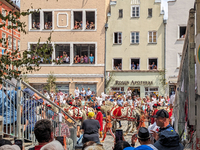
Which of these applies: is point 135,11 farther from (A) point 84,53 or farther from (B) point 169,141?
(B) point 169,141

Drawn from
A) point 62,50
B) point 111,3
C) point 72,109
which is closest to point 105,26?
point 111,3

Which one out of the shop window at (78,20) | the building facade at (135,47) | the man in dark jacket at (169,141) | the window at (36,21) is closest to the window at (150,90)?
the building facade at (135,47)

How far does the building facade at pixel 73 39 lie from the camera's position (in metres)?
37.4

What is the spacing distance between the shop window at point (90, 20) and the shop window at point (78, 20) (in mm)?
730

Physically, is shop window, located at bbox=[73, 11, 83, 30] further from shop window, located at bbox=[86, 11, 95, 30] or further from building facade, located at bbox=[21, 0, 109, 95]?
shop window, located at bbox=[86, 11, 95, 30]

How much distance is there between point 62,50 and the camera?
127 ft

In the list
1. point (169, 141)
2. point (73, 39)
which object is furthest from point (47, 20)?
point (169, 141)

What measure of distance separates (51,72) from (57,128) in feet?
92.7

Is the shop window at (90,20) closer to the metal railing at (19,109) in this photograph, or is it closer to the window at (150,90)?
the window at (150,90)

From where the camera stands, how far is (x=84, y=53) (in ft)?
127

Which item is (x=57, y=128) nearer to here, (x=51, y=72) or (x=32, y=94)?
(x=32, y=94)

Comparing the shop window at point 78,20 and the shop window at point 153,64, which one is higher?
the shop window at point 78,20

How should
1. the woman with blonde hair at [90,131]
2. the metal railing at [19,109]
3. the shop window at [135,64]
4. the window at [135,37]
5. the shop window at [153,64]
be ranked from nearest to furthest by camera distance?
the metal railing at [19,109], the woman with blonde hair at [90,131], the shop window at [153,64], the shop window at [135,64], the window at [135,37]

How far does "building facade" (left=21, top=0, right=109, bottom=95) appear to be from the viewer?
37438 mm
